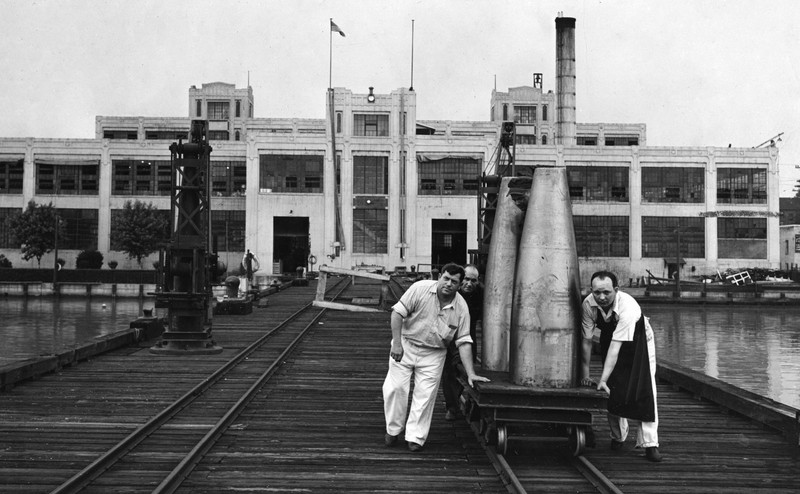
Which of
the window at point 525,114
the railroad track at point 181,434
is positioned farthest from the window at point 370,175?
the railroad track at point 181,434

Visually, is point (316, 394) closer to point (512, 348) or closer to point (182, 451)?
point (182, 451)

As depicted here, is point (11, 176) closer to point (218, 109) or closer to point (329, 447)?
point (218, 109)

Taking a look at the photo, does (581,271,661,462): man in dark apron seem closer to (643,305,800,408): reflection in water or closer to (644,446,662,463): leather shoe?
(644,446,662,463): leather shoe

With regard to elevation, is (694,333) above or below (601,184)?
below

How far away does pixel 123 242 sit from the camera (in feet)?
193

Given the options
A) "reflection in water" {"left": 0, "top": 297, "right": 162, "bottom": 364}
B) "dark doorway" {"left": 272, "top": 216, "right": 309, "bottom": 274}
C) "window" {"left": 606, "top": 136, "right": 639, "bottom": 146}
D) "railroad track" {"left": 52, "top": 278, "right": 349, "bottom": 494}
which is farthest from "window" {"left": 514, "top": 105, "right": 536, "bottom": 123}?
"railroad track" {"left": 52, "top": 278, "right": 349, "bottom": 494}

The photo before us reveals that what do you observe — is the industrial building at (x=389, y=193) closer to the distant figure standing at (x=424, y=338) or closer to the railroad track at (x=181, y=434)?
the railroad track at (x=181, y=434)

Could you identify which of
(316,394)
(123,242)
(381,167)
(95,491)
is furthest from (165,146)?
(95,491)

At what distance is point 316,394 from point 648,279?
52.6 meters

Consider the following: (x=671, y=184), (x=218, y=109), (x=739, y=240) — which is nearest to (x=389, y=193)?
(x=671, y=184)

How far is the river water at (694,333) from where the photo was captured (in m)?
22.0

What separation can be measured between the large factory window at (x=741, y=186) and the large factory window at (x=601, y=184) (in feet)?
26.3

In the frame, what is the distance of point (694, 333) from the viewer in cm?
3403

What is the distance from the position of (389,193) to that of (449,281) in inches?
2171
